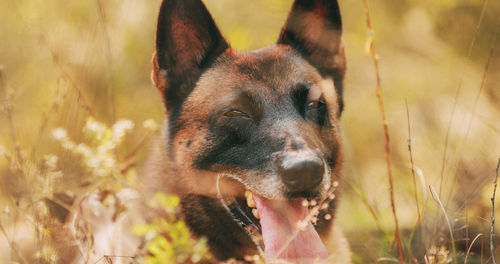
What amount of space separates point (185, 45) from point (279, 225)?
4.15 ft

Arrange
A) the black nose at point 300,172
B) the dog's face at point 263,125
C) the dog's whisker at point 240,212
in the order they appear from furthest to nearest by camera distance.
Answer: the dog's whisker at point 240,212 < the dog's face at point 263,125 < the black nose at point 300,172

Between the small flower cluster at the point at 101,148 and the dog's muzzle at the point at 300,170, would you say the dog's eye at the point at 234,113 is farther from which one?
the small flower cluster at the point at 101,148

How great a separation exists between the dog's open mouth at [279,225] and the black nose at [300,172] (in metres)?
0.09

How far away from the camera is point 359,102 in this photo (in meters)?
6.20

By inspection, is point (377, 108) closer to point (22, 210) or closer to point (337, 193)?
point (337, 193)

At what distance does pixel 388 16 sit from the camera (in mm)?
5648

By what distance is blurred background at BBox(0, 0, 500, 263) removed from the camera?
295cm

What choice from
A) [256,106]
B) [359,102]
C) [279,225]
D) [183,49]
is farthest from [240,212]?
[359,102]

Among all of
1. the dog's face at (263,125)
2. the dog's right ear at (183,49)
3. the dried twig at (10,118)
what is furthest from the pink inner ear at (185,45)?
the dried twig at (10,118)

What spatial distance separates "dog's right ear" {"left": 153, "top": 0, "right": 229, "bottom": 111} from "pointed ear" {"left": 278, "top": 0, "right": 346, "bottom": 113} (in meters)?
0.48

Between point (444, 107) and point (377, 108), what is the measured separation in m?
1.20

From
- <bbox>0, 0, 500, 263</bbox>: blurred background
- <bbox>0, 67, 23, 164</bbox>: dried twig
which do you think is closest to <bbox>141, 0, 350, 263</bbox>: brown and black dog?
<bbox>0, 0, 500, 263</bbox>: blurred background

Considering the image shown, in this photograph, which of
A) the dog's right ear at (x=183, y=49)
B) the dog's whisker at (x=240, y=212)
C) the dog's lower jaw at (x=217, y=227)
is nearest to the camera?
the dog's whisker at (x=240, y=212)

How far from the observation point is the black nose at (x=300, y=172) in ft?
7.65
